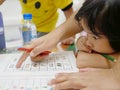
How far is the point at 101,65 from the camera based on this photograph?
758 mm

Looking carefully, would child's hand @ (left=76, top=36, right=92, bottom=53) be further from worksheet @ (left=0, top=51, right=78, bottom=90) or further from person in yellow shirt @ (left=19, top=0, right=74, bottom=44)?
person in yellow shirt @ (left=19, top=0, right=74, bottom=44)

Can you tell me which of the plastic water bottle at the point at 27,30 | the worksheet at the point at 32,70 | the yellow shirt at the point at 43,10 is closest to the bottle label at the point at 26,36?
the plastic water bottle at the point at 27,30

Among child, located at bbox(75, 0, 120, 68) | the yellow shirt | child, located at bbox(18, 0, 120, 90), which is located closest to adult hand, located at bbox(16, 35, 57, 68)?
child, located at bbox(18, 0, 120, 90)

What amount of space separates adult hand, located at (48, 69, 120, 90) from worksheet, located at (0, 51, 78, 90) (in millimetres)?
42

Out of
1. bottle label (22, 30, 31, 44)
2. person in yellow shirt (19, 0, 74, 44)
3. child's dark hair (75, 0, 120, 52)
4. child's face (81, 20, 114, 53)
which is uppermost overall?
person in yellow shirt (19, 0, 74, 44)

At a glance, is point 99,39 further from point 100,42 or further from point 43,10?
point 43,10

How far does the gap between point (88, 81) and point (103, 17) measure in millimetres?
195

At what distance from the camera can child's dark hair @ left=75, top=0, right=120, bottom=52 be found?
636 millimetres

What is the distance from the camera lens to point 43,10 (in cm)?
139

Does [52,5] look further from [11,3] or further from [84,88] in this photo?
Result: [84,88]

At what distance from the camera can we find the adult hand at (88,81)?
57 cm

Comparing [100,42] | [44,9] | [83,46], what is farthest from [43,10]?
[100,42]

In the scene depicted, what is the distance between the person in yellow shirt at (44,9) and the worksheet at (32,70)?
1.70 feet

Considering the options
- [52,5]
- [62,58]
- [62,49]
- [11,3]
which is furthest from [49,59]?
[11,3]
